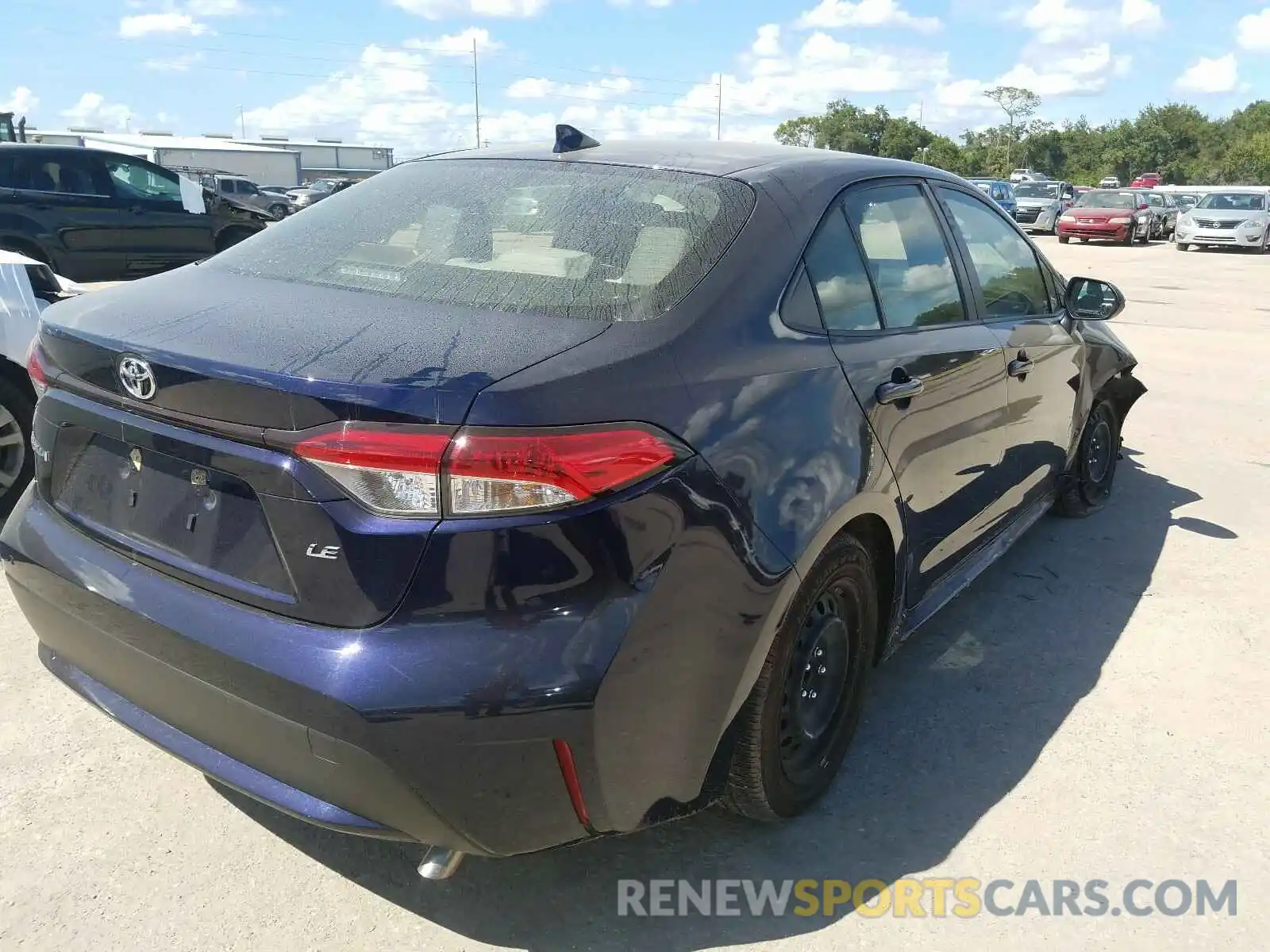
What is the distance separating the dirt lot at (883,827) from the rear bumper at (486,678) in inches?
17.2

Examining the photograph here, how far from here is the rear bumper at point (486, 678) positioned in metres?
1.79

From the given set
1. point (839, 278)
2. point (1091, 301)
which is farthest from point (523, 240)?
point (1091, 301)

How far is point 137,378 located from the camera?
2.03 metres

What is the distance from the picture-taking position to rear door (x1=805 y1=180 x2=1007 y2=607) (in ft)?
8.62

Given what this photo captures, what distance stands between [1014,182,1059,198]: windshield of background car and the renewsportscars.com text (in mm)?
32129

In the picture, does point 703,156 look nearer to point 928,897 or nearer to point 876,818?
point 876,818

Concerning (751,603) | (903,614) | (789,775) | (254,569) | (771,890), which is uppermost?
(254,569)

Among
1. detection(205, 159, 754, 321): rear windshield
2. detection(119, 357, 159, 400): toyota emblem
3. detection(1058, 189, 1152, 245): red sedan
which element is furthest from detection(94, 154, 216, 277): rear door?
detection(1058, 189, 1152, 245): red sedan

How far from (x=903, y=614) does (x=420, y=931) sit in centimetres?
158

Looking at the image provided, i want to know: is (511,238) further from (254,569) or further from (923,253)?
(923,253)

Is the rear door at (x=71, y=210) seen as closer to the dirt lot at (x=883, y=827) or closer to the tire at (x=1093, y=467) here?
Answer: the dirt lot at (x=883, y=827)

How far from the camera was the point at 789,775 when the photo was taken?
2.57 m

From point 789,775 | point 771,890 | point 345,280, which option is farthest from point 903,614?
point 345,280

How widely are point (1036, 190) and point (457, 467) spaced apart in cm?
3379
